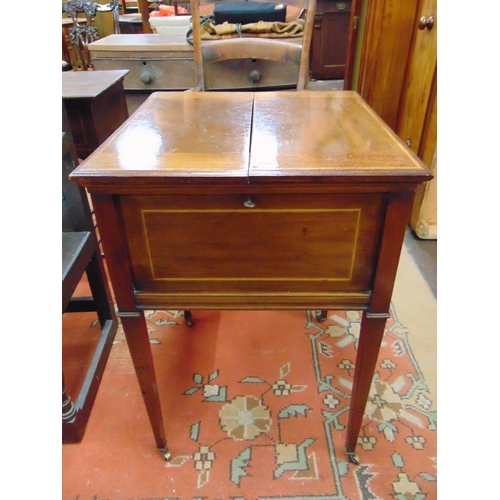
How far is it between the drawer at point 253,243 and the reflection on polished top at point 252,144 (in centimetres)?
5

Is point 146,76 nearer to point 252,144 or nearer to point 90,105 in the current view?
point 90,105

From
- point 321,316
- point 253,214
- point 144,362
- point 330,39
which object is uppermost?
point 253,214

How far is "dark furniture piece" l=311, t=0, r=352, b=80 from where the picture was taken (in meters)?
4.11

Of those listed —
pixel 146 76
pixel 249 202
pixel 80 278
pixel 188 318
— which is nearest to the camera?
pixel 249 202

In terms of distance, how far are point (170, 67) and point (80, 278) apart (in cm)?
132

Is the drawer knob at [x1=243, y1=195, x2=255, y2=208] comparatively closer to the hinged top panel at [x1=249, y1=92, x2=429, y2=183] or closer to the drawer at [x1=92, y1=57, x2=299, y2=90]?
the hinged top panel at [x1=249, y1=92, x2=429, y2=183]

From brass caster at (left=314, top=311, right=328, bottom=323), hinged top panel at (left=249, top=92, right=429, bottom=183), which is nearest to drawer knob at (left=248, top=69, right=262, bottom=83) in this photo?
hinged top panel at (left=249, top=92, right=429, bottom=183)

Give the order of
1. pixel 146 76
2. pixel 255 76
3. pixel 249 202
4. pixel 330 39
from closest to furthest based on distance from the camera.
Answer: pixel 249 202, pixel 255 76, pixel 146 76, pixel 330 39

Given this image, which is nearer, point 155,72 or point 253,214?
point 253,214

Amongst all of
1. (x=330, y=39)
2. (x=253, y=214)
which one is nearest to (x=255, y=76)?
(x=253, y=214)

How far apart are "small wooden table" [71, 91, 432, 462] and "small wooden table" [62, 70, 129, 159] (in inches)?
22.6

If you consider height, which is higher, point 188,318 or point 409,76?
point 409,76

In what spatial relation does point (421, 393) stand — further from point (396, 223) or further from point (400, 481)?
point (396, 223)

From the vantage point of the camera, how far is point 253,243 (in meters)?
0.66
